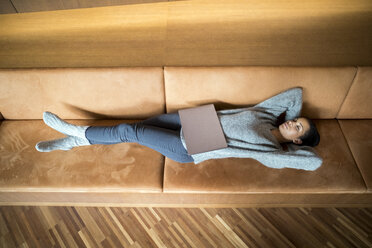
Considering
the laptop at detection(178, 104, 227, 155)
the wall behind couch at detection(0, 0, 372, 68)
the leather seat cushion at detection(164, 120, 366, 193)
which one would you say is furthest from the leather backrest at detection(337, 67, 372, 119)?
the laptop at detection(178, 104, 227, 155)

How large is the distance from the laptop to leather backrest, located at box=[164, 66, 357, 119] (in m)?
0.09

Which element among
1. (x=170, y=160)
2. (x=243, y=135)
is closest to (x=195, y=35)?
(x=243, y=135)

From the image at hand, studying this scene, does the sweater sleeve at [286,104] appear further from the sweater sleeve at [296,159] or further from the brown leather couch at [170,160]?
the sweater sleeve at [296,159]

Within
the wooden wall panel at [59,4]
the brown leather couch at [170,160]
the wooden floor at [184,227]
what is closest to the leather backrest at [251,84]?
the brown leather couch at [170,160]

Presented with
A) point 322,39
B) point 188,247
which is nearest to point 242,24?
point 322,39

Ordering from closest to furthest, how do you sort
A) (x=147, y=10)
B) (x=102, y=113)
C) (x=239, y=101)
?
(x=239, y=101) < (x=102, y=113) < (x=147, y=10)

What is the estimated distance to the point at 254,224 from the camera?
1.51 meters

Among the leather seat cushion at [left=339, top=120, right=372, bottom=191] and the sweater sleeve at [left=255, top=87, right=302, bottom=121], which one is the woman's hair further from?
the leather seat cushion at [left=339, top=120, right=372, bottom=191]

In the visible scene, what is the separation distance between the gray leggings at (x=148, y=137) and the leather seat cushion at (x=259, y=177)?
0.09m

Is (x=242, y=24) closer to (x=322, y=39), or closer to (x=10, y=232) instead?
(x=322, y=39)

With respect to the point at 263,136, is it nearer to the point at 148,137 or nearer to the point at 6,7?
the point at 148,137

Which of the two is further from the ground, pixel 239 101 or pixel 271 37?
pixel 271 37

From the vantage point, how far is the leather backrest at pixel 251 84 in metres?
1.37

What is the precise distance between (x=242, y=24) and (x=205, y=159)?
3.75ft
